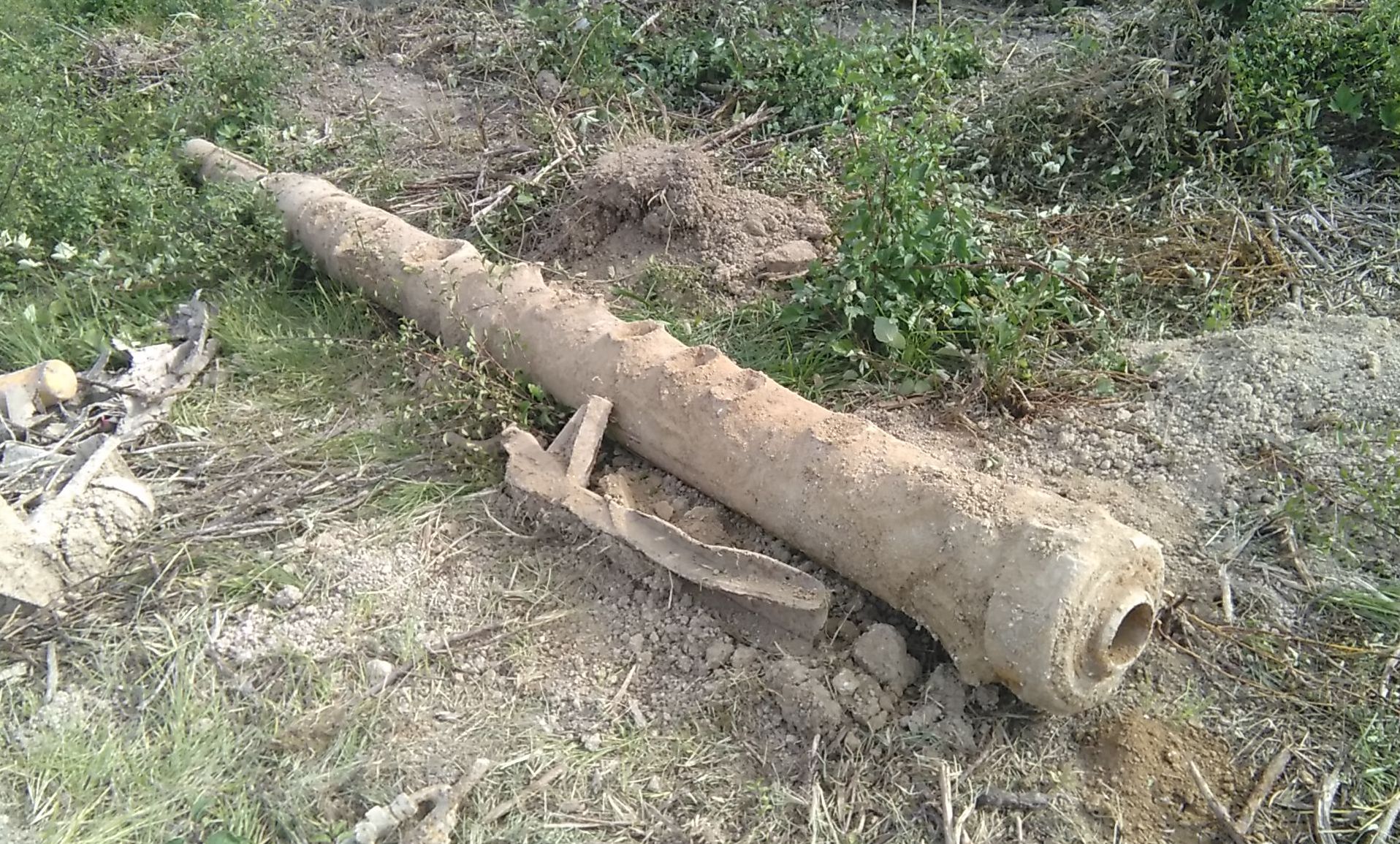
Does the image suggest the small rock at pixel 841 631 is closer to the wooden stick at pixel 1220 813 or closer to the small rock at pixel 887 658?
the small rock at pixel 887 658

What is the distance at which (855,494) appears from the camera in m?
2.46

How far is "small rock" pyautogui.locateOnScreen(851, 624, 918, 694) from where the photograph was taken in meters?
2.41

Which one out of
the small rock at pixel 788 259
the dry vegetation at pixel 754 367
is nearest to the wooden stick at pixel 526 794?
the dry vegetation at pixel 754 367

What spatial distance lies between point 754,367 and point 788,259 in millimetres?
613

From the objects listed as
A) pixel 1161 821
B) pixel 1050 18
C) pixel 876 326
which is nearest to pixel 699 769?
pixel 1161 821

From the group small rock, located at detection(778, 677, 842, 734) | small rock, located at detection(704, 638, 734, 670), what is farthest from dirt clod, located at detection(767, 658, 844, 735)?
small rock, located at detection(704, 638, 734, 670)

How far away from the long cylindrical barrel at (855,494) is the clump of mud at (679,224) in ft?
1.94

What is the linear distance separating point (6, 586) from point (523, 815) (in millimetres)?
1615

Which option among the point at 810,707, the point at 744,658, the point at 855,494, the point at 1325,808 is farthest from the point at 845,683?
the point at 1325,808

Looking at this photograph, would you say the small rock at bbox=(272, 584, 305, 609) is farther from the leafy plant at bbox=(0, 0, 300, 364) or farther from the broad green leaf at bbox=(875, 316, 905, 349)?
the broad green leaf at bbox=(875, 316, 905, 349)

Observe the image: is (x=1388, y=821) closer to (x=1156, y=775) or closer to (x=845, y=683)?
A: (x=1156, y=775)

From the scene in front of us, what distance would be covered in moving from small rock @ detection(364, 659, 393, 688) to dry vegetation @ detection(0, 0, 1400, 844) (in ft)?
0.04

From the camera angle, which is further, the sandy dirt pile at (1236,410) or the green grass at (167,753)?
the sandy dirt pile at (1236,410)

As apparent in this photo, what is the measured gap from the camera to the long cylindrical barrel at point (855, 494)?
2.13 m
